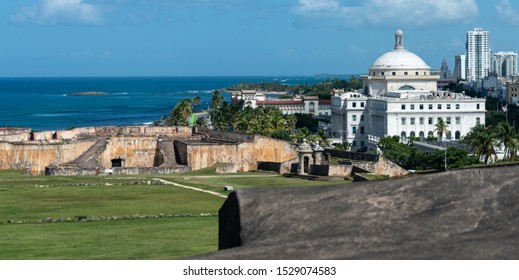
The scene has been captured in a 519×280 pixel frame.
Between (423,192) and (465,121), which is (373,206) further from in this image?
(465,121)

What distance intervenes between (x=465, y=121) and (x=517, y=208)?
125147 millimetres

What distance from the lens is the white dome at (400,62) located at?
516ft

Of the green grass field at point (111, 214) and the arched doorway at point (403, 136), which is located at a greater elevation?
the green grass field at point (111, 214)

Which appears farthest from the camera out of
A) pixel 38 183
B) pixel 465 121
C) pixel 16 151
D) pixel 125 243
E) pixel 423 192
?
pixel 465 121

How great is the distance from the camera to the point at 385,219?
16312 millimetres

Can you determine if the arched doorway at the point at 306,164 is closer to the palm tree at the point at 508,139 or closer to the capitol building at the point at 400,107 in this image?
the palm tree at the point at 508,139

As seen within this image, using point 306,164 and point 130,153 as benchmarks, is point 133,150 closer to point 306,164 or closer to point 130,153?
point 130,153

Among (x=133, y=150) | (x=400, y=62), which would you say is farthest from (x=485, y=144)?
(x=400, y=62)

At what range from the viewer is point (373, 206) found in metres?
16.7

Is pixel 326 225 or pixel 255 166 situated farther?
pixel 255 166

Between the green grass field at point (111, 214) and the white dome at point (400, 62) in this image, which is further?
the white dome at point (400, 62)

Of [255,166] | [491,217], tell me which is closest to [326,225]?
[491,217]

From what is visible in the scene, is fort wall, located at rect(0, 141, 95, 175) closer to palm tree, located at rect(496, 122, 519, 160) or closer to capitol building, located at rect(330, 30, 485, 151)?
palm tree, located at rect(496, 122, 519, 160)

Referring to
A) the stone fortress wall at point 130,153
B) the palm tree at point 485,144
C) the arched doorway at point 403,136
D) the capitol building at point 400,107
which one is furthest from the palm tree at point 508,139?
the arched doorway at point 403,136
